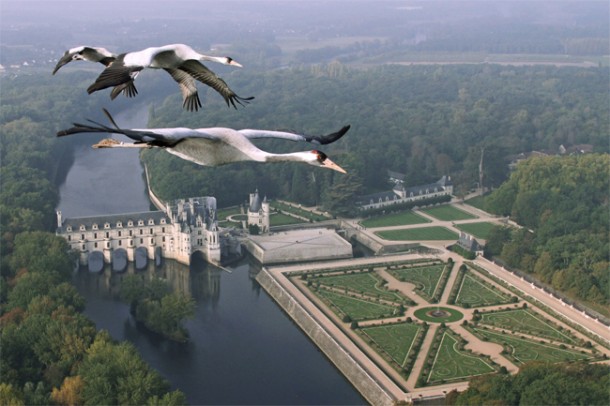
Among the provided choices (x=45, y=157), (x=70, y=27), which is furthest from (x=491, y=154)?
(x=70, y=27)

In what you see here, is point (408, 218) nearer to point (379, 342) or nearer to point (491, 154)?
point (491, 154)

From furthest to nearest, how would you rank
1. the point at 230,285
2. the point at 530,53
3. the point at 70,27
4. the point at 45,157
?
the point at 70,27 → the point at 530,53 → the point at 45,157 → the point at 230,285

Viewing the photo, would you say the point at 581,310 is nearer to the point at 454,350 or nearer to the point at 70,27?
the point at 454,350

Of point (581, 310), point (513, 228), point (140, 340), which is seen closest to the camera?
point (140, 340)

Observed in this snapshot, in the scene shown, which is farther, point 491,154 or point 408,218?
point 491,154

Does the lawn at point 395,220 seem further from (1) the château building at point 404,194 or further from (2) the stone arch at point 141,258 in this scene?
(2) the stone arch at point 141,258
